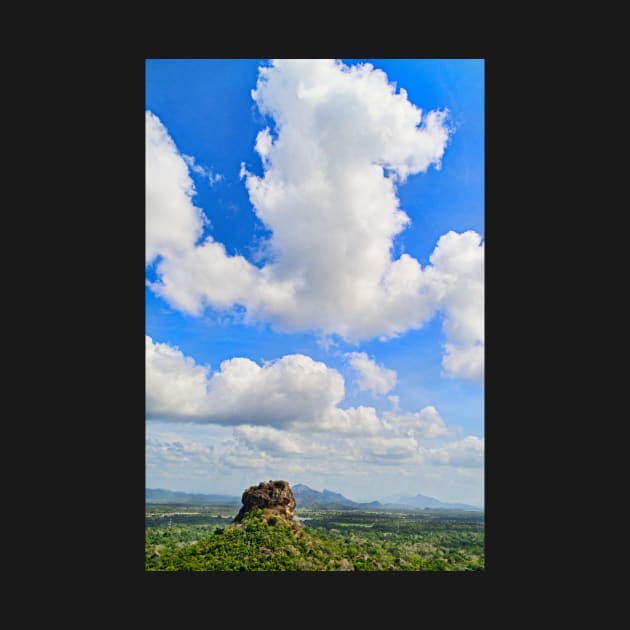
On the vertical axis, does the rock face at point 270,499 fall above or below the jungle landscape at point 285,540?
above

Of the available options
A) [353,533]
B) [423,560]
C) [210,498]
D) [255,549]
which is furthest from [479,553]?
[210,498]

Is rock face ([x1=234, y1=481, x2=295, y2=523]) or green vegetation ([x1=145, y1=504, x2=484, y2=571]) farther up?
rock face ([x1=234, y1=481, x2=295, y2=523])

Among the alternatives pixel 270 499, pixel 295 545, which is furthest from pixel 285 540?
pixel 270 499

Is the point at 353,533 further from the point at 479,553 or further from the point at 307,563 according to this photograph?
the point at 307,563

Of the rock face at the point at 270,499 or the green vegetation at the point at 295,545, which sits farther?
the rock face at the point at 270,499

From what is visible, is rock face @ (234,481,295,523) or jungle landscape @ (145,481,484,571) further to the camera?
rock face @ (234,481,295,523)
